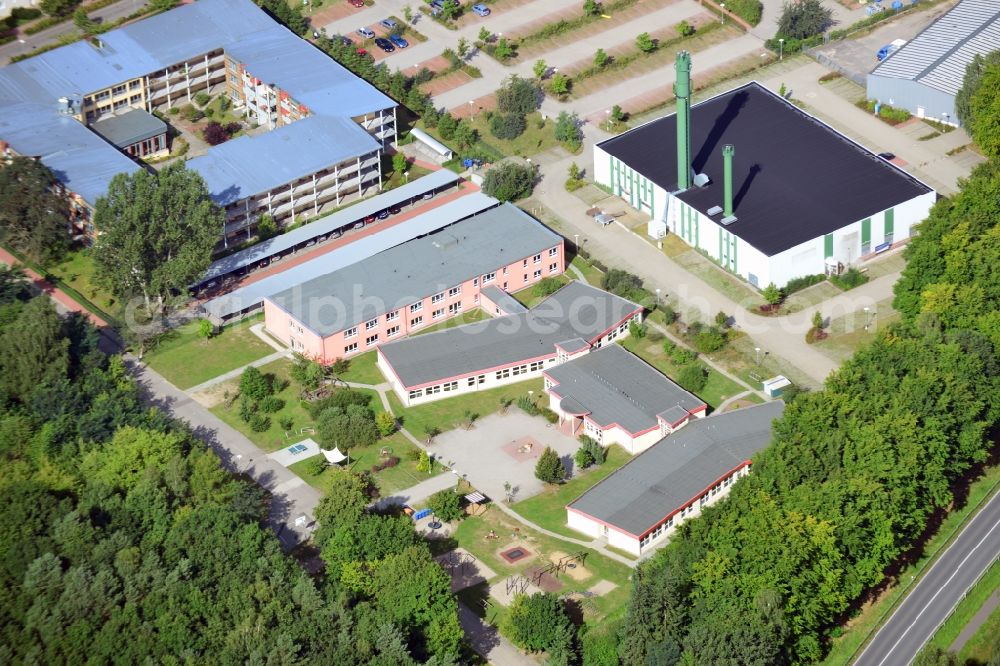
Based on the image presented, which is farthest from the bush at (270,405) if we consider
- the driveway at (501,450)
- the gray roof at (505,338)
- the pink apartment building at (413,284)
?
the driveway at (501,450)

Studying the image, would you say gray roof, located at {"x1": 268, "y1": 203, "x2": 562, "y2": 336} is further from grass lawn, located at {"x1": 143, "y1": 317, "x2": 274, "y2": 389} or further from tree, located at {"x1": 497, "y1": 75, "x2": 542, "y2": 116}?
tree, located at {"x1": 497, "y1": 75, "x2": 542, "y2": 116}

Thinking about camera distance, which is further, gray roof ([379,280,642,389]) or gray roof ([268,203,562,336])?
gray roof ([268,203,562,336])

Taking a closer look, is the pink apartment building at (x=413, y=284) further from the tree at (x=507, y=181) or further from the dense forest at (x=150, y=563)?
the dense forest at (x=150, y=563)

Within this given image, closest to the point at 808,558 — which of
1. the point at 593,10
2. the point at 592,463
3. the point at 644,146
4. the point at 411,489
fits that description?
the point at 592,463

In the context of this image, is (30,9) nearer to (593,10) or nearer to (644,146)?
(593,10)

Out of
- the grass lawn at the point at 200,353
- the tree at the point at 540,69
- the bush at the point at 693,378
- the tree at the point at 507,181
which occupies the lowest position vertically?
the grass lawn at the point at 200,353

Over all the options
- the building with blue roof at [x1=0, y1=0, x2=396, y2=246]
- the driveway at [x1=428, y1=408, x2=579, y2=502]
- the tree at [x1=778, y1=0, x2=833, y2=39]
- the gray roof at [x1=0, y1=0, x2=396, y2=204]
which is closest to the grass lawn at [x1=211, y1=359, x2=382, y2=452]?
the driveway at [x1=428, y1=408, x2=579, y2=502]
